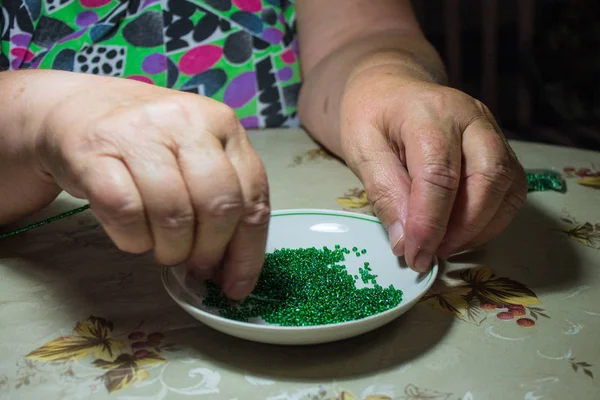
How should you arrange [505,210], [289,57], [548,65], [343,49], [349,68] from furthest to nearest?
[548,65], [289,57], [343,49], [349,68], [505,210]

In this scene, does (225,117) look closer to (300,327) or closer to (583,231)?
(300,327)

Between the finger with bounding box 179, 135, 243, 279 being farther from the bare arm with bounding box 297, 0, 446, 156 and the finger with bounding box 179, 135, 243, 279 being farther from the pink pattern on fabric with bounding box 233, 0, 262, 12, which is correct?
the pink pattern on fabric with bounding box 233, 0, 262, 12

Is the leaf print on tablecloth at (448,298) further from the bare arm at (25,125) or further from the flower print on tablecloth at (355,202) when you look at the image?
the bare arm at (25,125)

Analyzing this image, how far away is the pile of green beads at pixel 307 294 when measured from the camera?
26.0 inches

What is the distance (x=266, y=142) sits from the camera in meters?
1.20

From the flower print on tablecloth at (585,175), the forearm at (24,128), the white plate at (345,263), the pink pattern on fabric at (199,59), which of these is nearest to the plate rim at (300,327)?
the white plate at (345,263)

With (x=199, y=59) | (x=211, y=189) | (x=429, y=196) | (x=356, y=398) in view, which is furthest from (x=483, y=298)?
(x=199, y=59)

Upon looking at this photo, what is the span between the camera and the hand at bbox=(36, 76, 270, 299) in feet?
1.81

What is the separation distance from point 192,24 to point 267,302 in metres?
0.71

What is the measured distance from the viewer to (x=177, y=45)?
1.21m

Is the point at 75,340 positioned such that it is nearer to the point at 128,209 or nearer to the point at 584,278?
the point at 128,209

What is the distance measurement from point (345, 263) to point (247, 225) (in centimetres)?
24

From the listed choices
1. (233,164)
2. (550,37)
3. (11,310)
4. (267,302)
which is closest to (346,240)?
(267,302)

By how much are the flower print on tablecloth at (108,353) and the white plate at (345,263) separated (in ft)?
0.18
